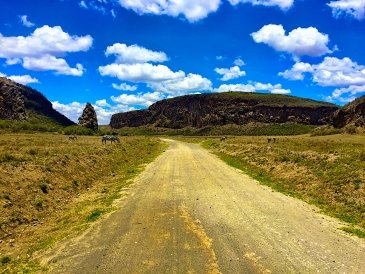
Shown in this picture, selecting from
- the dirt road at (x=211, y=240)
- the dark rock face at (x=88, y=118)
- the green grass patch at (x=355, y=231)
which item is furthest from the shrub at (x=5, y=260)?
the dark rock face at (x=88, y=118)

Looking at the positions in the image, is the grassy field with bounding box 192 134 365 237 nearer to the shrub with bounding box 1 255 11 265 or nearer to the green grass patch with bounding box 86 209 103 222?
the green grass patch with bounding box 86 209 103 222

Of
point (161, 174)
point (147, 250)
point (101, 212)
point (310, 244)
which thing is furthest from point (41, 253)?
point (161, 174)

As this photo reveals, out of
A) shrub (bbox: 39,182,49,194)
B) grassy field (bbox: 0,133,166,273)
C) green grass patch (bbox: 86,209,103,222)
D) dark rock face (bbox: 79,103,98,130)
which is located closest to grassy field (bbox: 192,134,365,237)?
green grass patch (bbox: 86,209,103,222)

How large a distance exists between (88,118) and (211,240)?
16794 cm

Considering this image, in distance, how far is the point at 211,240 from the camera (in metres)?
11.0

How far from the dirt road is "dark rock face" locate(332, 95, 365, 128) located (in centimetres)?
9466

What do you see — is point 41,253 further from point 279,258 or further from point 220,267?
point 279,258

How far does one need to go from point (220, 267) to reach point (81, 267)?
10.4ft

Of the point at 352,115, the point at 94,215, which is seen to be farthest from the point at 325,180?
the point at 352,115

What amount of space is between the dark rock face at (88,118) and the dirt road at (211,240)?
15896 centimetres

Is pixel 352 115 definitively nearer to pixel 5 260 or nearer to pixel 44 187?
pixel 44 187

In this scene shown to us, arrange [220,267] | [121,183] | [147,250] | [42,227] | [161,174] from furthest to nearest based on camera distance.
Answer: [161,174] → [121,183] → [42,227] → [147,250] → [220,267]

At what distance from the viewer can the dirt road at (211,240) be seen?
9125mm

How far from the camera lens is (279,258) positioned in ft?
31.2
